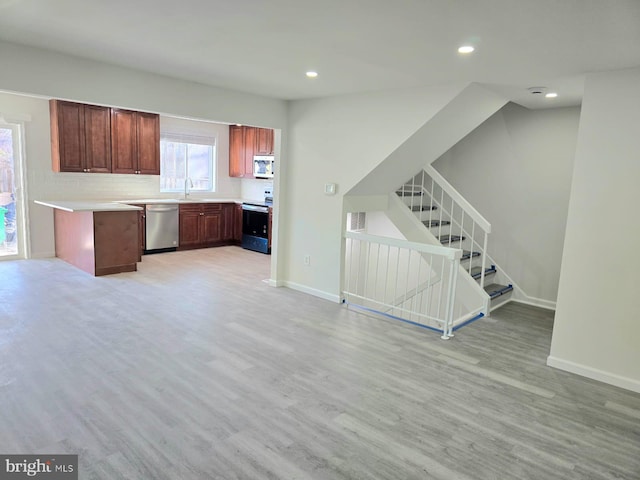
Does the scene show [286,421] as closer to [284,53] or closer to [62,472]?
[62,472]

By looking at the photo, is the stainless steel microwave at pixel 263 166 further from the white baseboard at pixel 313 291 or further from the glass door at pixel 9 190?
the glass door at pixel 9 190

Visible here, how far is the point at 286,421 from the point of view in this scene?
2.72m

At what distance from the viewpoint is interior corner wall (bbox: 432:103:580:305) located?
5.26 m

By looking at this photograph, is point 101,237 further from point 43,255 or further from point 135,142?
point 135,142

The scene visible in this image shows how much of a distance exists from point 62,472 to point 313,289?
141 inches

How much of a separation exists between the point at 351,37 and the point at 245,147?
613 cm

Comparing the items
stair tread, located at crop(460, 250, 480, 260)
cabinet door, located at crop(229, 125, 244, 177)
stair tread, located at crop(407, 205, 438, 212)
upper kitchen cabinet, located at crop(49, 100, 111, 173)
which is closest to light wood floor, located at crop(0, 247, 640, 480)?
stair tread, located at crop(460, 250, 480, 260)

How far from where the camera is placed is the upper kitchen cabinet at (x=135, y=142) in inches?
277

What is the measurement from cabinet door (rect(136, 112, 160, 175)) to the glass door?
1.71 metres

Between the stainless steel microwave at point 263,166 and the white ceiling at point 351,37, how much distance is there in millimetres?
3934

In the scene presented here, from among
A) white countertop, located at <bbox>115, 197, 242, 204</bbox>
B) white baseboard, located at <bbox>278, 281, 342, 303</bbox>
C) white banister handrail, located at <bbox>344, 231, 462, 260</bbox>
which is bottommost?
white baseboard, located at <bbox>278, 281, 342, 303</bbox>

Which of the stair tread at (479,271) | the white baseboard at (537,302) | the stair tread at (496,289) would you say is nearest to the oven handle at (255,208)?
the stair tread at (479,271)

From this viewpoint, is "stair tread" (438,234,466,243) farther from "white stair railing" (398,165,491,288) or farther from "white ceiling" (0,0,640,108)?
"white ceiling" (0,0,640,108)

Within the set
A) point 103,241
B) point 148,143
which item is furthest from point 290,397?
point 148,143
